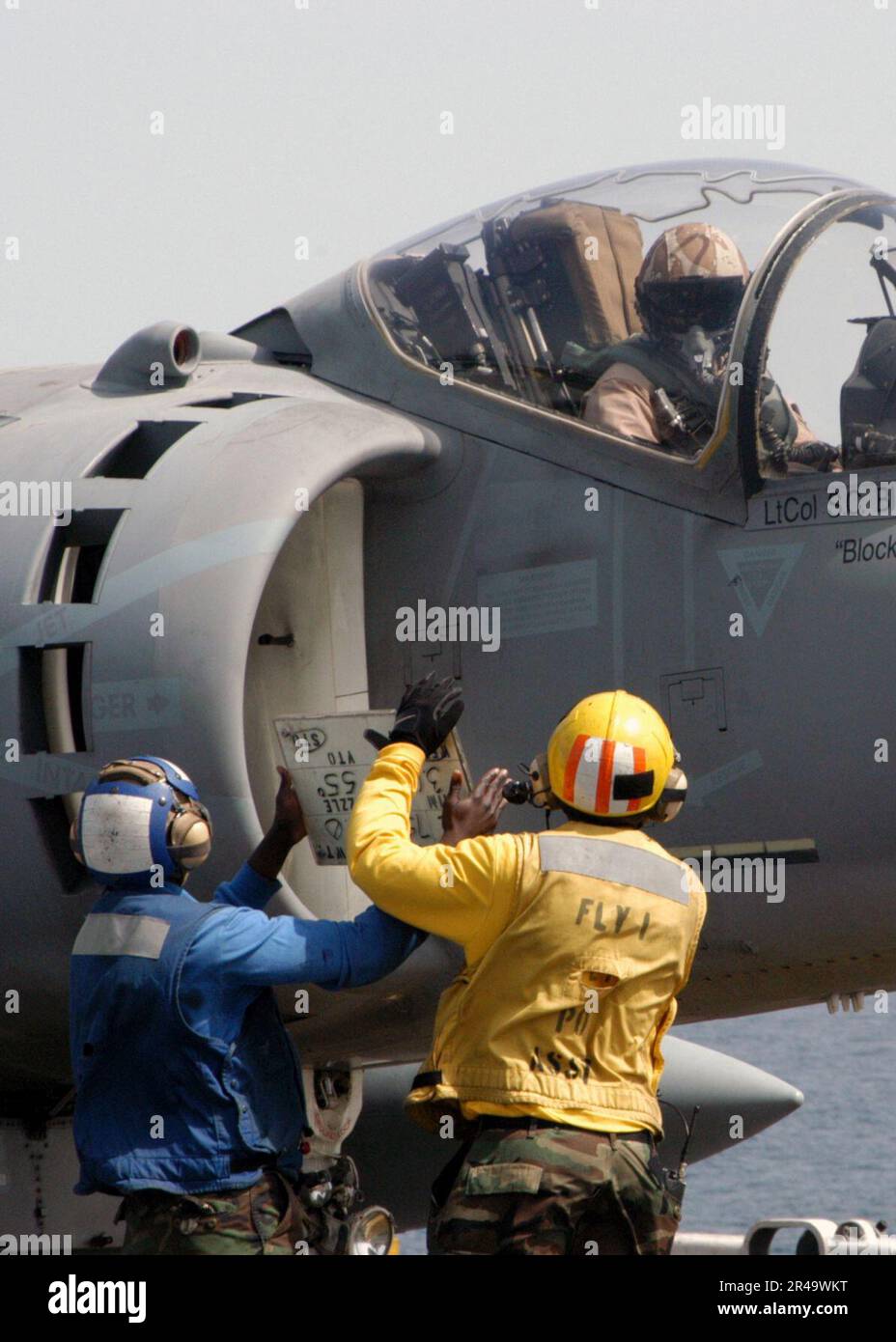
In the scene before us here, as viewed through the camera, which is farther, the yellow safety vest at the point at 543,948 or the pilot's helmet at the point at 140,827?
the pilot's helmet at the point at 140,827

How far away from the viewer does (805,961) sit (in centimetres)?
625

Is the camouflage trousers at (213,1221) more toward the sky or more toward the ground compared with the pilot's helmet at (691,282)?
more toward the ground

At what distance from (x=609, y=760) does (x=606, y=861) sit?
25cm

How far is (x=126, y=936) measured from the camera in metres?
5.23

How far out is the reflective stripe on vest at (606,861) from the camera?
5020mm

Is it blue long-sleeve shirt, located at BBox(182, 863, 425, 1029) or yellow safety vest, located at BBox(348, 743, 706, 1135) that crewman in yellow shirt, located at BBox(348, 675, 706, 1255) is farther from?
blue long-sleeve shirt, located at BBox(182, 863, 425, 1029)

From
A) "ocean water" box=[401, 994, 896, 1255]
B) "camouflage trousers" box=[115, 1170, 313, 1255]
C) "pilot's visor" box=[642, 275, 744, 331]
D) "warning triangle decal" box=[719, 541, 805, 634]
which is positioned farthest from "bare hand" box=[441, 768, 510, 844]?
"ocean water" box=[401, 994, 896, 1255]

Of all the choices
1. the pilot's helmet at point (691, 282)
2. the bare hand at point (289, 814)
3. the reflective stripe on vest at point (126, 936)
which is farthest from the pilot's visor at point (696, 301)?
the reflective stripe on vest at point (126, 936)

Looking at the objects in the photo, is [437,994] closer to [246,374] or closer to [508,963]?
[508,963]

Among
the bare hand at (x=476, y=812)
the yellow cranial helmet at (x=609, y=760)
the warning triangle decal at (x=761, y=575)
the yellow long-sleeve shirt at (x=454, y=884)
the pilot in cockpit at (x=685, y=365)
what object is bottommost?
the yellow long-sleeve shirt at (x=454, y=884)

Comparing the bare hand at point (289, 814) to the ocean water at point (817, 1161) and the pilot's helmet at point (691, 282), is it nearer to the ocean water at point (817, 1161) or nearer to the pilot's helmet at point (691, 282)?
the pilot's helmet at point (691, 282)

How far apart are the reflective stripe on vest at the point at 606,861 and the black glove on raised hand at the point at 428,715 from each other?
487 mm
